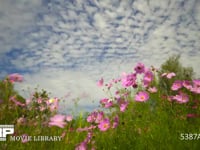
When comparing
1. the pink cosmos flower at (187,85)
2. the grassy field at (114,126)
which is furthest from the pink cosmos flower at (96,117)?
the pink cosmos flower at (187,85)

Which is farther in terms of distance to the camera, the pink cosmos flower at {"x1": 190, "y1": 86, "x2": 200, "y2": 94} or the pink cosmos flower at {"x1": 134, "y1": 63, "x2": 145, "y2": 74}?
the pink cosmos flower at {"x1": 190, "y1": 86, "x2": 200, "y2": 94}

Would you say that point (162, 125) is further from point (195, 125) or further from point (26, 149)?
point (26, 149)

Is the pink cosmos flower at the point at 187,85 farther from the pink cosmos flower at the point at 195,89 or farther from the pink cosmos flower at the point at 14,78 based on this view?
the pink cosmos flower at the point at 14,78

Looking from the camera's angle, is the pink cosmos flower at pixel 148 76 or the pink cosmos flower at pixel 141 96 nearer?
the pink cosmos flower at pixel 148 76

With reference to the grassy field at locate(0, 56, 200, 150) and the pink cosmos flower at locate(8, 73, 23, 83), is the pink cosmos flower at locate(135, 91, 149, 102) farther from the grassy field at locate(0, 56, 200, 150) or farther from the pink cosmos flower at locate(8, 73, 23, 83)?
the pink cosmos flower at locate(8, 73, 23, 83)

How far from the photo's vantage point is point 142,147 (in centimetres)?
333

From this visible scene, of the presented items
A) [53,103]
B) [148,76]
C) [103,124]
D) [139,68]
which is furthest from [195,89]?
[53,103]

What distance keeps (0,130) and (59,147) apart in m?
0.77

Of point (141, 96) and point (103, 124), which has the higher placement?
point (141, 96)

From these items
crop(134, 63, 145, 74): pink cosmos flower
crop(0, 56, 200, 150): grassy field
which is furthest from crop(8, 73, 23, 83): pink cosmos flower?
crop(134, 63, 145, 74): pink cosmos flower

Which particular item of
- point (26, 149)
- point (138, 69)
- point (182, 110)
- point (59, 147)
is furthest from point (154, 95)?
point (26, 149)

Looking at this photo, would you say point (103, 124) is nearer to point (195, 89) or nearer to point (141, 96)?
point (141, 96)

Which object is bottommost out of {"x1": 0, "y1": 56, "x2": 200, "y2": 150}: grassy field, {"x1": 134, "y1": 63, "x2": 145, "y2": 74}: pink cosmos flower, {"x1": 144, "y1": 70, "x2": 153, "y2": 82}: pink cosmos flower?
{"x1": 0, "y1": 56, "x2": 200, "y2": 150}: grassy field

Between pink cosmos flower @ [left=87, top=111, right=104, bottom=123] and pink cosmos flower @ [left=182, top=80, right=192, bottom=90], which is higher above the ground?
pink cosmos flower @ [left=182, top=80, right=192, bottom=90]
